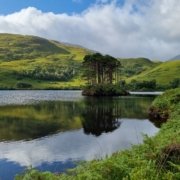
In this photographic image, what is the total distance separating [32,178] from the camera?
1692cm

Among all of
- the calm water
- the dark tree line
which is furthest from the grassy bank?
the dark tree line

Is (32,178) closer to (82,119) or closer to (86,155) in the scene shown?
(86,155)

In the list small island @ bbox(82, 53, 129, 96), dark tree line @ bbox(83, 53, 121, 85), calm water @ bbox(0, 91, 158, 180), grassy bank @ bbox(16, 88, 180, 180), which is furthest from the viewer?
dark tree line @ bbox(83, 53, 121, 85)

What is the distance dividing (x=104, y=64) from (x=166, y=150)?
16055cm

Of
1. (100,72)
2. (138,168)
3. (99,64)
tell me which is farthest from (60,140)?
(100,72)

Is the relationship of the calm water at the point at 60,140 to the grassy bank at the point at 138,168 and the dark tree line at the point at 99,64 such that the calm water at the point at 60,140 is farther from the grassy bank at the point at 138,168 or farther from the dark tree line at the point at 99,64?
the dark tree line at the point at 99,64

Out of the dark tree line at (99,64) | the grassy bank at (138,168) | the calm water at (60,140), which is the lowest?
the calm water at (60,140)

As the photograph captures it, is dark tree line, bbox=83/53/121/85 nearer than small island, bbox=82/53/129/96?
No

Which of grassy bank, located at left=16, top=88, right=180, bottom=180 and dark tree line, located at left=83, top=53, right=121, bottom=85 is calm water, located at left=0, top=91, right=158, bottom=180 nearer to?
grassy bank, located at left=16, top=88, right=180, bottom=180

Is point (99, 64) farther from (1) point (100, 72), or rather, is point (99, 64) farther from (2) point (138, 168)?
(2) point (138, 168)

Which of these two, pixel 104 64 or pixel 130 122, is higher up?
pixel 104 64

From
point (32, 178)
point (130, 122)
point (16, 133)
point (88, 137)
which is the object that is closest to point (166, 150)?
point (32, 178)

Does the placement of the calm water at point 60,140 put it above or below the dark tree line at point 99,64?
below

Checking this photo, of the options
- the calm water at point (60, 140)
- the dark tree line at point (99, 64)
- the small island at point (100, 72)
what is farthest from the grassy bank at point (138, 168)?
the dark tree line at point (99, 64)
